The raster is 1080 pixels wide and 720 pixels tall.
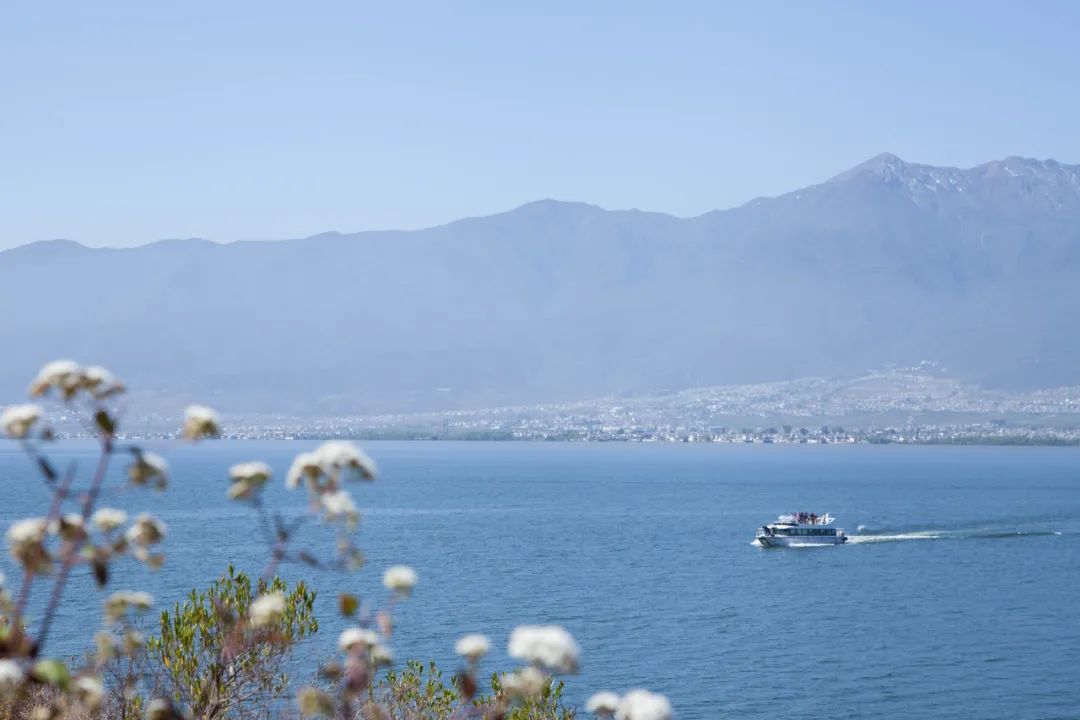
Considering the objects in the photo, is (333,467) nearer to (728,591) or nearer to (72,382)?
(72,382)

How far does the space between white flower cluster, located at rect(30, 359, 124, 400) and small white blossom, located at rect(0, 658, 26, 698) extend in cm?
82

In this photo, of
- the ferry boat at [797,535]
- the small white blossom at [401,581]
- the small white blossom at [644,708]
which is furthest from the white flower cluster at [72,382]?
the ferry boat at [797,535]

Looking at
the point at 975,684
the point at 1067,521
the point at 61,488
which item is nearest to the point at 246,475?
the point at 61,488

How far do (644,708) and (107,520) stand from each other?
2015 millimetres

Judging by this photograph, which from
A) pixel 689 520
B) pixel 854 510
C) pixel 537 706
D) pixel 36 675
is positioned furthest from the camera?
pixel 854 510

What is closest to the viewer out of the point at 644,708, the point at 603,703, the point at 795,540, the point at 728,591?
the point at 644,708

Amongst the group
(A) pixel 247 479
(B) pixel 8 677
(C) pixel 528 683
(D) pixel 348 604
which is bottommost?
(C) pixel 528 683

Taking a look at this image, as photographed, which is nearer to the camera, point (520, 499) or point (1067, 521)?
point (1067, 521)

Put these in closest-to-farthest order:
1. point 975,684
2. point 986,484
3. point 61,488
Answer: point 61,488 < point 975,684 < point 986,484

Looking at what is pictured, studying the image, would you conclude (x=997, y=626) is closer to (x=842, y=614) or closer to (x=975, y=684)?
(x=842, y=614)

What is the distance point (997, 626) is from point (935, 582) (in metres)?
14.9

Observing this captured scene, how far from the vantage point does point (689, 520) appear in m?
120

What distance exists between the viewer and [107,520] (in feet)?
16.0

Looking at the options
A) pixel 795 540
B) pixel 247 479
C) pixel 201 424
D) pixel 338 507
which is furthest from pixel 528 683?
pixel 795 540
